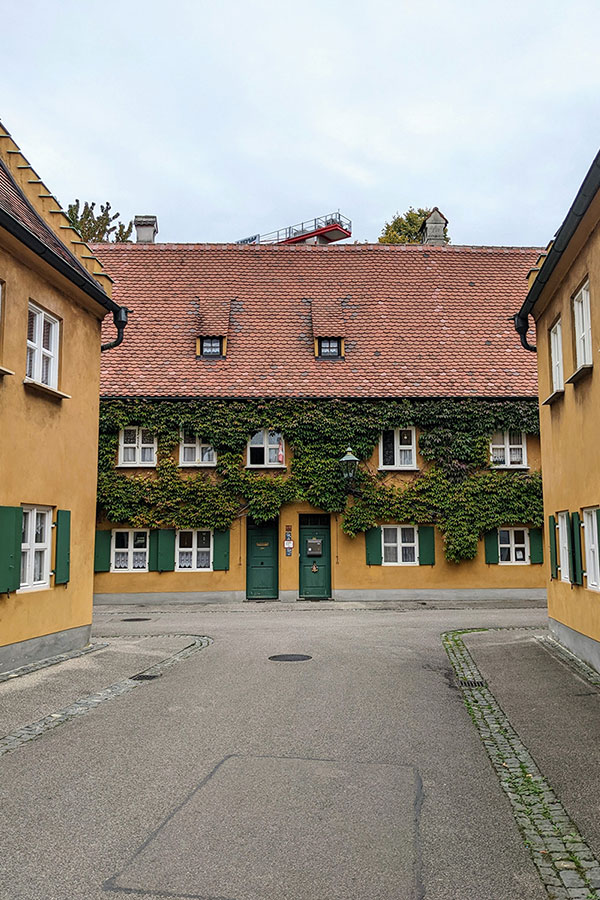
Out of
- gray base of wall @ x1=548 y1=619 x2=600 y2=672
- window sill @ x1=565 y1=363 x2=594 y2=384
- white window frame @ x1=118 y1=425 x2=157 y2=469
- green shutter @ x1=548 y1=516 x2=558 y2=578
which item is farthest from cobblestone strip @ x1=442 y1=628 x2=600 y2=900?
white window frame @ x1=118 y1=425 x2=157 y2=469

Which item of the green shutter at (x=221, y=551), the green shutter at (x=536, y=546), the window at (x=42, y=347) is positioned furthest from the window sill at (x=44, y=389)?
the green shutter at (x=536, y=546)

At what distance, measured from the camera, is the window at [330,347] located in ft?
84.5

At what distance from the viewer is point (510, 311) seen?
90.2 feet

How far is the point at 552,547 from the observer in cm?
1449

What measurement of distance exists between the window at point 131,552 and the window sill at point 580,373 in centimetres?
1538

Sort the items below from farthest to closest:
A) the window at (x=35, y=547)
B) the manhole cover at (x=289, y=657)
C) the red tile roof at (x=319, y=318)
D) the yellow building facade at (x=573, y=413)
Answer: the red tile roof at (x=319, y=318) → the manhole cover at (x=289, y=657) → the window at (x=35, y=547) → the yellow building facade at (x=573, y=413)

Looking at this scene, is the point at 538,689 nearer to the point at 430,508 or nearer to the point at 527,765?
the point at 527,765

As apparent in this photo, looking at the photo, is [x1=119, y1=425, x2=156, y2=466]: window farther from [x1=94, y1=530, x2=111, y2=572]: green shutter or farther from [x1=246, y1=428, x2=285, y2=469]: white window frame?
[x1=246, y1=428, x2=285, y2=469]: white window frame

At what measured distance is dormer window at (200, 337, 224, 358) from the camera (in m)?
25.7

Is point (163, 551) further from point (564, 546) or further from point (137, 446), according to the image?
point (564, 546)


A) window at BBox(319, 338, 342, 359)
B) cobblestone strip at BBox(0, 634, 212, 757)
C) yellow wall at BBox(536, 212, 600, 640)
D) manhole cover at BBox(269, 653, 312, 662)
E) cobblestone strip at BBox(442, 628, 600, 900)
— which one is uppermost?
window at BBox(319, 338, 342, 359)

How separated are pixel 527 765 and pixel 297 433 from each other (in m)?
17.4

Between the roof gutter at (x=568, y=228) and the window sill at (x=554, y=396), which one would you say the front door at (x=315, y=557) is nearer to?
the window sill at (x=554, y=396)

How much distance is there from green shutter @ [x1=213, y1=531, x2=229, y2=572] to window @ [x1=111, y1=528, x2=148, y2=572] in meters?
2.05
